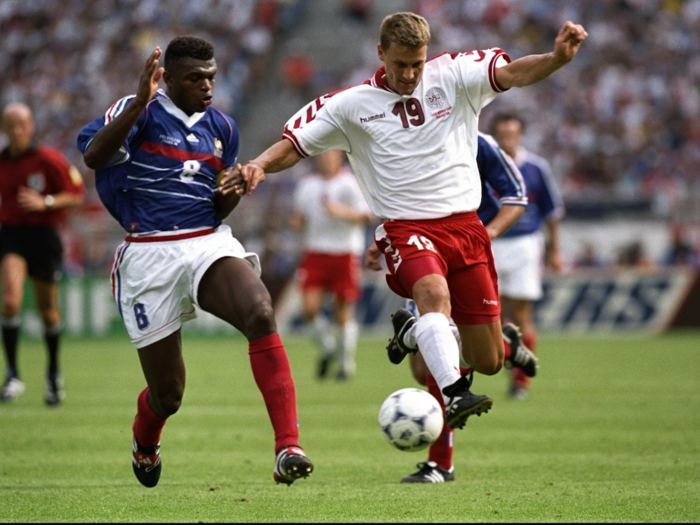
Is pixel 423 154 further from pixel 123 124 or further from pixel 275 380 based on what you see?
pixel 123 124

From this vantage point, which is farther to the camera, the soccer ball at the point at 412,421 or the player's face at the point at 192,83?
the player's face at the point at 192,83

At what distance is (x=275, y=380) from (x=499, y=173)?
8.10 ft

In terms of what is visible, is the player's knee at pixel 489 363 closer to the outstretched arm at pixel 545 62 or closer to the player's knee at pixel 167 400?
the outstretched arm at pixel 545 62

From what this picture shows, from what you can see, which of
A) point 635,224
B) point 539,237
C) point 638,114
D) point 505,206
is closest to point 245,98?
point 638,114

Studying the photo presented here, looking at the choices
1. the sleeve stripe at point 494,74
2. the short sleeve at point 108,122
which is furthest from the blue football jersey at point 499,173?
the short sleeve at point 108,122

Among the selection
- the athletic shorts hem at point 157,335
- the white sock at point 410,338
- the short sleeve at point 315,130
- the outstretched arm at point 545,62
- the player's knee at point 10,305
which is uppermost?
the outstretched arm at point 545,62

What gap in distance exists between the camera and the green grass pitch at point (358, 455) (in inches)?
215

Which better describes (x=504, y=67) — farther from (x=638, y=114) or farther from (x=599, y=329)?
(x=638, y=114)

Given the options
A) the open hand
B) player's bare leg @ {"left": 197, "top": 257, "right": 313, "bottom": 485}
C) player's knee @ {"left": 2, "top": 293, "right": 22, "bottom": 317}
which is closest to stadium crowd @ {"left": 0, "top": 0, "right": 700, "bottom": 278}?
player's knee @ {"left": 2, "top": 293, "right": 22, "bottom": 317}

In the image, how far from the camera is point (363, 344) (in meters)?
19.8

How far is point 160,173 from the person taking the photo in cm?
Result: 605

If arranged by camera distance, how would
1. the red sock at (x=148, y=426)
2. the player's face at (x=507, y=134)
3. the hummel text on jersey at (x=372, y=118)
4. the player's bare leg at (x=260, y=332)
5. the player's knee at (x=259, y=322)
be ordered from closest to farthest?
the player's bare leg at (x=260, y=332), the player's knee at (x=259, y=322), the hummel text on jersey at (x=372, y=118), the red sock at (x=148, y=426), the player's face at (x=507, y=134)

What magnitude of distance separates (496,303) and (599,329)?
1406 cm

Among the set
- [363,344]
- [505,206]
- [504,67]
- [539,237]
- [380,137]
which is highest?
[504,67]
